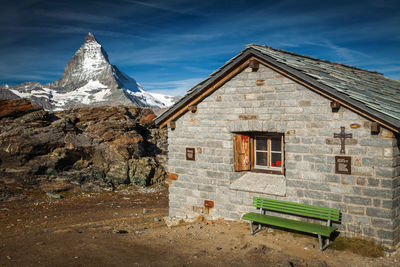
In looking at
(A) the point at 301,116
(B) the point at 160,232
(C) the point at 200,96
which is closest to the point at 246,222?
(B) the point at 160,232

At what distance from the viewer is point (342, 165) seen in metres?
6.56

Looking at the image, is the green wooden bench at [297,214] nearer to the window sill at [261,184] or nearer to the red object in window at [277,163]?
the window sill at [261,184]

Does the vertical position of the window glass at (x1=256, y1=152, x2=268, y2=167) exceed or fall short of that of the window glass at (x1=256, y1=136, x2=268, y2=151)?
it falls short

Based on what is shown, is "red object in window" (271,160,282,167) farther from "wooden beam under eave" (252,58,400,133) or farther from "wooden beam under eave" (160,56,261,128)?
"wooden beam under eave" (160,56,261,128)

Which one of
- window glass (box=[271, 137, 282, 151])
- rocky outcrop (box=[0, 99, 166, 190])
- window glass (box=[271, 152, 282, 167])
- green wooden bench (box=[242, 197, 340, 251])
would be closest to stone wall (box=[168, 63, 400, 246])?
green wooden bench (box=[242, 197, 340, 251])

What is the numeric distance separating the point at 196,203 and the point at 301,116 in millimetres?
4005

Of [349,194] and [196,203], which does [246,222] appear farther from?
[349,194]

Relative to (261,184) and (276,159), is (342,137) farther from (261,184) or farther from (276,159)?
(261,184)

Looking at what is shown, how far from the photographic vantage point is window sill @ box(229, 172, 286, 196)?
24.6 feet

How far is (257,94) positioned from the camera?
771 centimetres

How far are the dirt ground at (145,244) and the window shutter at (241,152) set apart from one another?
1.57 meters

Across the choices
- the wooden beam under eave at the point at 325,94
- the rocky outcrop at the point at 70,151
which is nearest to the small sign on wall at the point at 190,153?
the wooden beam under eave at the point at 325,94

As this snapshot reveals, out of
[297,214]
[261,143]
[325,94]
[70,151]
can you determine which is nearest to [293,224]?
[297,214]

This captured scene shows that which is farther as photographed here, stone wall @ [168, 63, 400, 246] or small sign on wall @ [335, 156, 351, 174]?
small sign on wall @ [335, 156, 351, 174]
